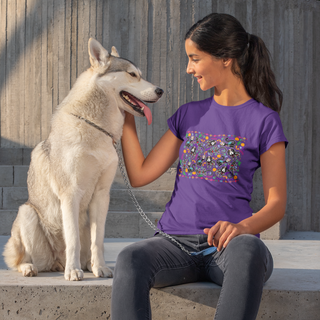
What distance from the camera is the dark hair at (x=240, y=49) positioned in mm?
1806

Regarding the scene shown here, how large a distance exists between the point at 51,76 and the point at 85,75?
3.78m

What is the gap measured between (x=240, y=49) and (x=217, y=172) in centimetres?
61

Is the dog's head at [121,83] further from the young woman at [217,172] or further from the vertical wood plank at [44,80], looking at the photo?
the vertical wood plank at [44,80]

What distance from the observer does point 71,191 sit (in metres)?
1.99

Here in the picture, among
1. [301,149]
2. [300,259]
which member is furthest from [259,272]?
[301,149]

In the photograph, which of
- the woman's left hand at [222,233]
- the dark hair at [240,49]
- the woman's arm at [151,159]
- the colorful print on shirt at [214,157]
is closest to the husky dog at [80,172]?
the woman's arm at [151,159]

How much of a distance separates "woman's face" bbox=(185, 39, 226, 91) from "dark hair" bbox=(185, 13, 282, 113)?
2 cm

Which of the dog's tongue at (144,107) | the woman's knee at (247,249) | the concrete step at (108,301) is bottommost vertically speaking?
the concrete step at (108,301)

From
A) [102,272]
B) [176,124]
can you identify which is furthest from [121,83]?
[102,272]

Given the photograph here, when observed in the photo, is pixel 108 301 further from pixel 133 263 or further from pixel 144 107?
pixel 144 107

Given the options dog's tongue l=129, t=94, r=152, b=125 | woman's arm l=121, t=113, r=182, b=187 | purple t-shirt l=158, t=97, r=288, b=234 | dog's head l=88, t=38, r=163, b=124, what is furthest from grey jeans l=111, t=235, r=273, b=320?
dog's head l=88, t=38, r=163, b=124

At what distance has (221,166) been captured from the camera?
1.75m

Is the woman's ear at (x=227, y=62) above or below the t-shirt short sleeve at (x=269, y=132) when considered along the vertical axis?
above

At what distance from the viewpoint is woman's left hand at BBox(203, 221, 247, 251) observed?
1.51m
